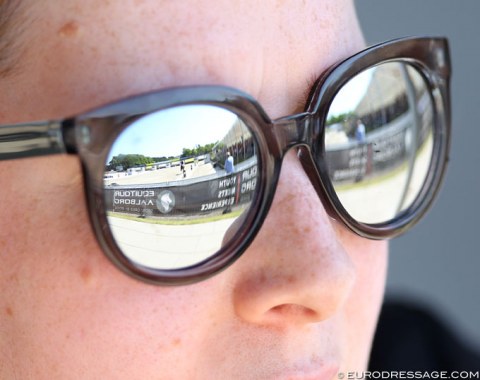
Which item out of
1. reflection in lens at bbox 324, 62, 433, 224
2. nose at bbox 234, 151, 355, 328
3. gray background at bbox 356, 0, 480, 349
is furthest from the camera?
gray background at bbox 356, 0, 480, 349

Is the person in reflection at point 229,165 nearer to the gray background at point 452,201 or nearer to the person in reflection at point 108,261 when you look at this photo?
the person in reflection at point 108,261

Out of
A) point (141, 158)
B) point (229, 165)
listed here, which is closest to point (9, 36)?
point (141, 158)

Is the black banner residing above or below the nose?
above

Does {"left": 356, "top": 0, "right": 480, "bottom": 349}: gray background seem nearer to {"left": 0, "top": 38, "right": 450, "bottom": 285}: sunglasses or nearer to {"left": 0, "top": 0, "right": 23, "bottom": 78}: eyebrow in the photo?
{"left": 0, "top": 38, "right": 450, "bottom": 285}: sunglasses

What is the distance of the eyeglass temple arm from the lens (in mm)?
1021

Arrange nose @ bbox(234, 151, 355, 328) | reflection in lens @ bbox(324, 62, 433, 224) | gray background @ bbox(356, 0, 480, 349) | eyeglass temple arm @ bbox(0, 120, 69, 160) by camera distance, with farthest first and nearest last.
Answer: gray background @ bbox(356, 0, 480, 349) < reflection in lens @ bbox(324, 62, 433, 224) < nose @ bbox(234, 151, 355, 328) < eyeglass temple arm @ bbox(0, 120, 69, 160)

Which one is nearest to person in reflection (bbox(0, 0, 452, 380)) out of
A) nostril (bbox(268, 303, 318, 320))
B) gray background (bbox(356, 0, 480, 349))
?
nostril (bbox(268, 303, 318, 320))

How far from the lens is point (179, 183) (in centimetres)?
108

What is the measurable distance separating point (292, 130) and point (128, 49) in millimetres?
283

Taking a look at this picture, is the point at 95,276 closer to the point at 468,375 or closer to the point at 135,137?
the point at 135,137

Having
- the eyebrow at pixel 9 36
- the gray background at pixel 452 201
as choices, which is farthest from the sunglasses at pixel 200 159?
the gray background at pixel 452 201

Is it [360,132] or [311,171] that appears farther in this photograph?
[360,132]

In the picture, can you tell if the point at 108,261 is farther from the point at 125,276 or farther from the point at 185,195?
the point at 185,195

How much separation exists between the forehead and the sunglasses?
0.17ft
